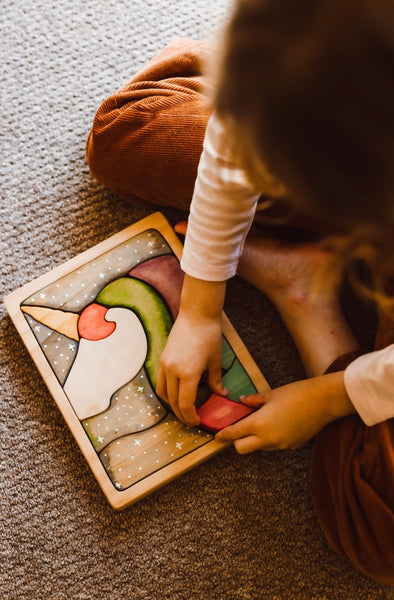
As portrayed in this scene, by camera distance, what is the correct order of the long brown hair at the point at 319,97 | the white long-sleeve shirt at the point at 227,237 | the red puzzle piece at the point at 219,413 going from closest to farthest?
the long brown hair at the point at 319,97 → the white long-sleeve shirt at the point at 227,237 → the red puzzle piece at the point at 219,413

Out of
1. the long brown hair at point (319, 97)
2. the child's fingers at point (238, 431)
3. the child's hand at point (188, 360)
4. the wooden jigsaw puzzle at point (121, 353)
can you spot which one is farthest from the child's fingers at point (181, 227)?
the long brown hair at point (319, 97)

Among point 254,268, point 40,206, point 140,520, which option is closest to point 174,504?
point 140,520

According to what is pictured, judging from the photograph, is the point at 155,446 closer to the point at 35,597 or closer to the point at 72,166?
the point at 35,597

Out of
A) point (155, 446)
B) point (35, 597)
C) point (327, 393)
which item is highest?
point (327, 393)

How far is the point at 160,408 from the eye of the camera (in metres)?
0.60

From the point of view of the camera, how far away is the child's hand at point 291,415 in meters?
0.54

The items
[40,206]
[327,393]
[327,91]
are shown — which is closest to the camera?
[327,91]

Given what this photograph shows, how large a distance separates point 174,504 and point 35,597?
6.8 inches

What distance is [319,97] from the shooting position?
272mm

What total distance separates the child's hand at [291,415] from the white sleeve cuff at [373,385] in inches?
0.6

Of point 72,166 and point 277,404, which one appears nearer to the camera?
point 277,404

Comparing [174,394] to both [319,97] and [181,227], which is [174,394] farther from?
[319,97]

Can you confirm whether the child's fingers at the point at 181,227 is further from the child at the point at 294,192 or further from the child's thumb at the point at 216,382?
the child's thumb at the point at 216,382

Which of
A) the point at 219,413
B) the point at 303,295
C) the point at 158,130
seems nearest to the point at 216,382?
the point at 219,413
